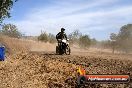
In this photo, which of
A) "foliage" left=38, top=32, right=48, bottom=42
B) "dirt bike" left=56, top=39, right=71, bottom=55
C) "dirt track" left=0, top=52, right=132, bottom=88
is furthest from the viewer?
"foliage" left=38, top=32, right=48, bottom=42

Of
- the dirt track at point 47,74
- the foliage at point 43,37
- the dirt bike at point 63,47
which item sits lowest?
the dirt track at point 47,74

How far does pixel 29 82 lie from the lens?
16391 millimetres

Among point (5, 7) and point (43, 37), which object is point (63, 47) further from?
point (43, 37)

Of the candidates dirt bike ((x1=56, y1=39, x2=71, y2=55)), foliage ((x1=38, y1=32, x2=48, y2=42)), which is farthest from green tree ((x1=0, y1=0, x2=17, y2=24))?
foliage ((x1=38, y1=32, x2=48, y2=42))

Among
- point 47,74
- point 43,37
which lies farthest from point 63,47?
point 43,37

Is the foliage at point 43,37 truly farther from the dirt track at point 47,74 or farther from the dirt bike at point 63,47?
the dirt track at point 47,74

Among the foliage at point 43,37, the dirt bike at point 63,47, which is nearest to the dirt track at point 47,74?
the dirt bike at point 63,47

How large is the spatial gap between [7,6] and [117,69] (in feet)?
73.5

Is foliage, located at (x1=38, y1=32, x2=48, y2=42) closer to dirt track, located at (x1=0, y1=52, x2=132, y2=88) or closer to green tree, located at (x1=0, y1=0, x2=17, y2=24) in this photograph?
green tree, located at (x1=0, y1=0, x2=17, y2=24)

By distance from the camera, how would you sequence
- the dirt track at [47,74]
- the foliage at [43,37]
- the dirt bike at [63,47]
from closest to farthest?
the dirt track at [47,74]
the dirt bike at [63,47]
the foliage at [43,37]

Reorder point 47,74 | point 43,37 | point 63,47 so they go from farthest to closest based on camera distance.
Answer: point 43,37 < point 63,47 < point 47,74

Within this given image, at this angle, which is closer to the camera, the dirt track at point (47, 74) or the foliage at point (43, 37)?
the dirt track at point (47, 74)

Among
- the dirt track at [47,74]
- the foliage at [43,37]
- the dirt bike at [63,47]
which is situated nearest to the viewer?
the dirt track at [47,74]

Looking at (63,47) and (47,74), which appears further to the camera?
(63,47)
